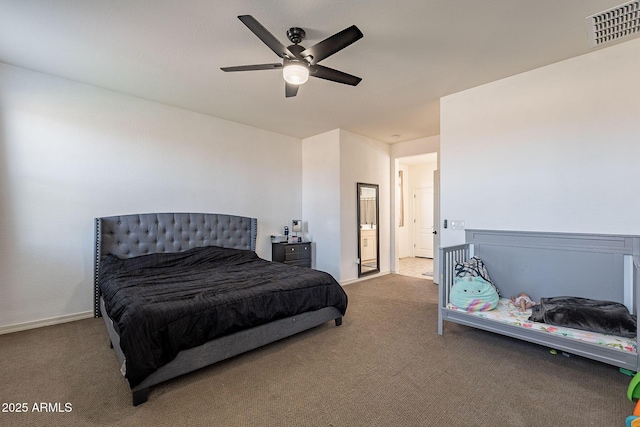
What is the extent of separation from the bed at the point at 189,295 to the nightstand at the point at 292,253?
66 centimetres

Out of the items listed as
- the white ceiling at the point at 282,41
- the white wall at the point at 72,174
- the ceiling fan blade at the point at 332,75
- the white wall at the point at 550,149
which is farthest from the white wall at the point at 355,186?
the ceiling fan blade at the point at 332,75

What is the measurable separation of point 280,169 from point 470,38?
3.69 meters

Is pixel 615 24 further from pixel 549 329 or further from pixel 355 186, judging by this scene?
pixel 355 186

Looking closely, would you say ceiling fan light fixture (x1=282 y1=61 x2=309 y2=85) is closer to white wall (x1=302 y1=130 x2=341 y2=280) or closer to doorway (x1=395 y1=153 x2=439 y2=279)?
white wall (x1=302 y1=130 x2=341 y2=280)

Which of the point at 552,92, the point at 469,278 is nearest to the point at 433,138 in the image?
the point at 552,92

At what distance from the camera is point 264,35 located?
2.01 meters

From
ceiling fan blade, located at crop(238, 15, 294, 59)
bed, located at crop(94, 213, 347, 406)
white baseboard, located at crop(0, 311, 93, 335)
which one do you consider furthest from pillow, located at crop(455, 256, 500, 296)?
white baseboard, located at crop(0, 311, 93, 335)

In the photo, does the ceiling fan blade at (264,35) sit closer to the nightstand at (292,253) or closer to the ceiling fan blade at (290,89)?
the ceiling fan blade at (290,89)

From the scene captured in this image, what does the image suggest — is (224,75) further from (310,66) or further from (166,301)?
(166,301)

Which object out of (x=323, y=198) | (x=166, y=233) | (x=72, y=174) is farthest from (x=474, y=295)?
(x=72, y=174)

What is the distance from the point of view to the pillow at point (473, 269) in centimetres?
305

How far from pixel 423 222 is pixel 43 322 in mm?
8069

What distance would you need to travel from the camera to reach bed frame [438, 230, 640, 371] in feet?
7.88

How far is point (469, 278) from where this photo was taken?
296cm
